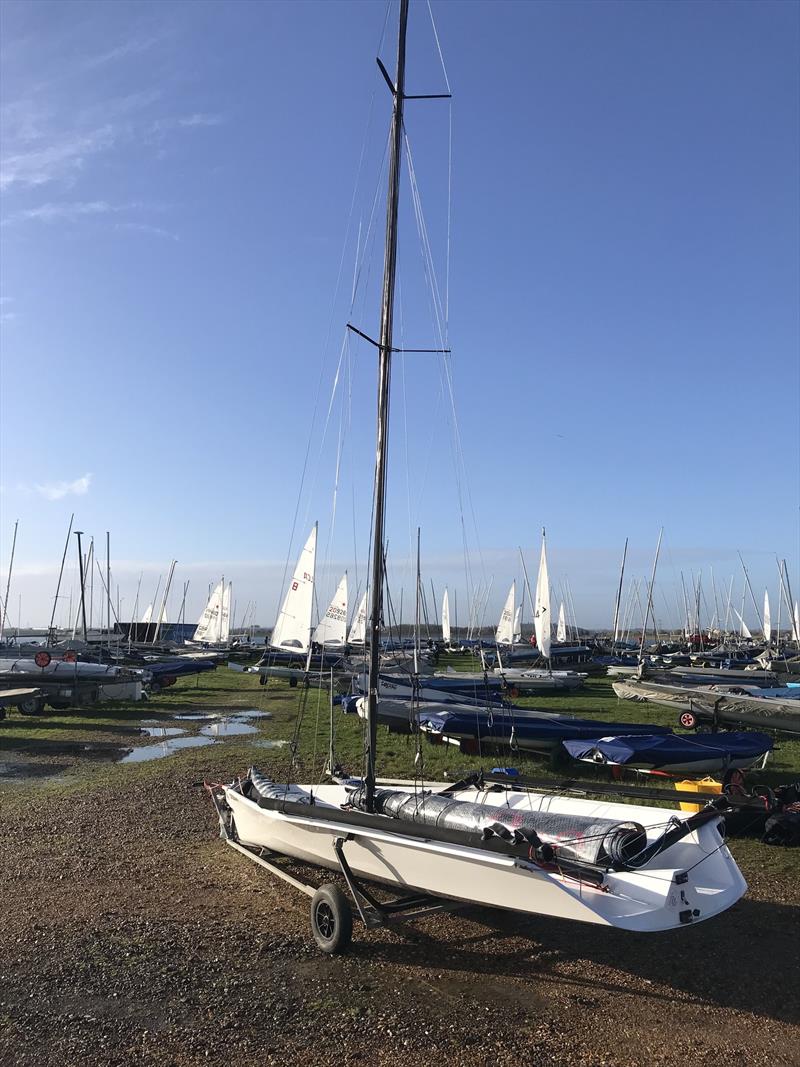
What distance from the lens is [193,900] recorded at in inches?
347

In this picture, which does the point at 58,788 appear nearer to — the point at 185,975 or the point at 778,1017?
the point at 185,975

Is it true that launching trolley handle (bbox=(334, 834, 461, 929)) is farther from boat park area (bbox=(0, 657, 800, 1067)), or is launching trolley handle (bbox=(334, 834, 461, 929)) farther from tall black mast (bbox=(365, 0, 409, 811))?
tall black mast (bbox=(365, 0, 409, 811))

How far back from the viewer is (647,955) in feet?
24.5

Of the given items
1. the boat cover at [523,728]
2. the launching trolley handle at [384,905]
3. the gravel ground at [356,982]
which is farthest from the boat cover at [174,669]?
the launching trolley handle at [384,905]

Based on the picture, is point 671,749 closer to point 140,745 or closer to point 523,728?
point 523,728

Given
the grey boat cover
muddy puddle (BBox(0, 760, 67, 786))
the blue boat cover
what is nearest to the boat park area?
the grey boat cover

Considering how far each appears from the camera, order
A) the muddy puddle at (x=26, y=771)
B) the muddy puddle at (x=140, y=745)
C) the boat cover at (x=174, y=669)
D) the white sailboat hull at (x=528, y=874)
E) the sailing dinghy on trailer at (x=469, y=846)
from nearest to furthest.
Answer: the white sailboat hull at (x=528, y=874) < the sailing dinghy on trailer at (x=469, y=846) < the muddy puddle at (x=26, y=771) < the muddy puddle at (x=140, y=745) < the boat cover at (x=174, y=669)

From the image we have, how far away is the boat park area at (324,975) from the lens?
230 inches

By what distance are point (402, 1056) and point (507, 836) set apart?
6.57ft

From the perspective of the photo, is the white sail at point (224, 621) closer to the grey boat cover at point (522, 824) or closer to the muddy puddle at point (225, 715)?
the muddy puddle at point (225, 715)

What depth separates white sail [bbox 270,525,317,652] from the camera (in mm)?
29141

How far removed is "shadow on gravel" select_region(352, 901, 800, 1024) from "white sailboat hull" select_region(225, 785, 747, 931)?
85 centimetres

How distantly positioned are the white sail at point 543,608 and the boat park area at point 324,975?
24.3m

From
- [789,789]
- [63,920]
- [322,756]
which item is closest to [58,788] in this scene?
[322,756]
